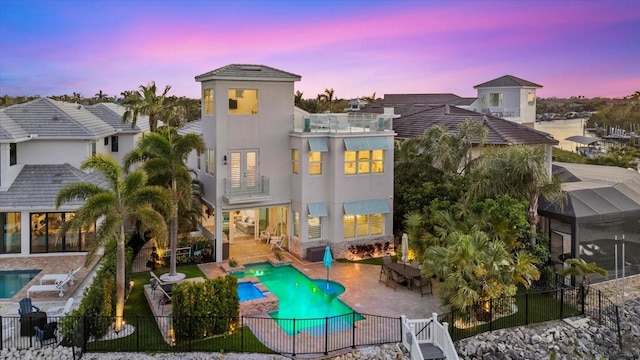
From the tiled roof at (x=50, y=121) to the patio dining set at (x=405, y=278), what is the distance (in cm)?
1707

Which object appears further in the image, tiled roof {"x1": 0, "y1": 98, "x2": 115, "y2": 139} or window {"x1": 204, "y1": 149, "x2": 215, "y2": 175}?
tiled roof {"x1": 0, "y1": 98, "x2": 115, "y2": 139}

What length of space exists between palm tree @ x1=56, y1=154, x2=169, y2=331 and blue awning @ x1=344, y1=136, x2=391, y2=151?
36.2ft

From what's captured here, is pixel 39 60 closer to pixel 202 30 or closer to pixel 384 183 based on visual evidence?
pixel 202 30

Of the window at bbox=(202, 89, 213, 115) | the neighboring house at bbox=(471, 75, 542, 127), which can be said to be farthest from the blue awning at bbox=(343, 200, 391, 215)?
the neighboring house at bbox=(471, 75, 542, 127)

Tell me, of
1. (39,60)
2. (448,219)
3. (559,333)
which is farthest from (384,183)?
(39,60)

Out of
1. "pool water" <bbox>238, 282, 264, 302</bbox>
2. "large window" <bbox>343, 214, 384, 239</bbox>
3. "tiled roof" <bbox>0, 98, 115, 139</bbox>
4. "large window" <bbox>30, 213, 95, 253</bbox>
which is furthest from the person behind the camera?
"large window" <bbox>343, 214, 384, 239</bbox>

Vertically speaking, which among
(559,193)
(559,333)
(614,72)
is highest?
(614,72)

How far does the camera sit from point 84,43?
131 ft

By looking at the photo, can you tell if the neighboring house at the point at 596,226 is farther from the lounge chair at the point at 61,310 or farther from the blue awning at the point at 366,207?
the lounge chair at the point at 61,310

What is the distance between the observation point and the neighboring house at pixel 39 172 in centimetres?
2336

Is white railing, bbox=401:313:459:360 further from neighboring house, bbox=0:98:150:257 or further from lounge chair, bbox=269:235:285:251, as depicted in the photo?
neighboring house, bbox=0:98:150:257

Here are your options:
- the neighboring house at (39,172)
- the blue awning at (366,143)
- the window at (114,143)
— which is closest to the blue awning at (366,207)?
the blue awning at (366,143)

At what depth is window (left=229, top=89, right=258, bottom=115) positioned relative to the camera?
80.1ft

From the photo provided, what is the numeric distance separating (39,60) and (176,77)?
47.0ft
